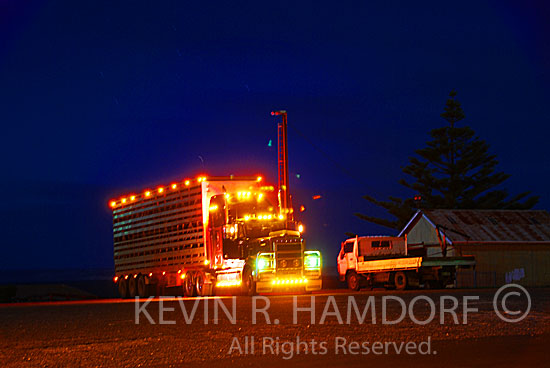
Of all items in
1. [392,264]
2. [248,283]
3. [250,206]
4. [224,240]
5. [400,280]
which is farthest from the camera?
[392,264]

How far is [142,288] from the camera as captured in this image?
1491 inches

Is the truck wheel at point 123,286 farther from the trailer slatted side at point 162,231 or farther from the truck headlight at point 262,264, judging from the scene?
the truck headlight at point 262,264

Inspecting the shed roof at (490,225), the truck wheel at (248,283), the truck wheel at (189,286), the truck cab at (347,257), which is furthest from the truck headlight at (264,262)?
the shed roof at (490,225)

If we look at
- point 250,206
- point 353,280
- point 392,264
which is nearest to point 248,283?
point 250,206

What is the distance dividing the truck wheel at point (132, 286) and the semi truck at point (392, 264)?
9.99m

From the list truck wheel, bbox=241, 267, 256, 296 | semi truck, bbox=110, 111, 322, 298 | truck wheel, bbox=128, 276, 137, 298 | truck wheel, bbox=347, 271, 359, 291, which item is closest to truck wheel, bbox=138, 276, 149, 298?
semi truck, bbox=110, 111, 322, 298

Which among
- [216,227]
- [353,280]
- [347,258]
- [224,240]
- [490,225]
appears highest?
[490,225]

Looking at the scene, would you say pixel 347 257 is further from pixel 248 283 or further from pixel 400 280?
pixel 248 283

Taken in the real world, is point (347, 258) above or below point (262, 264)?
above

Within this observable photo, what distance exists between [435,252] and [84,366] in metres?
35.8

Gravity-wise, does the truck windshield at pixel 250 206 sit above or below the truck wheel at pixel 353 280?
above

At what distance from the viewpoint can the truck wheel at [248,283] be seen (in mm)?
31289

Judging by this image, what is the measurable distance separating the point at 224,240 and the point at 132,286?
29.8 ft

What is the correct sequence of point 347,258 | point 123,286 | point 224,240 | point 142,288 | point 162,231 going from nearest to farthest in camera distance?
point 224,240, point 162,231, point 142,288, point 347,258, point 123,286
